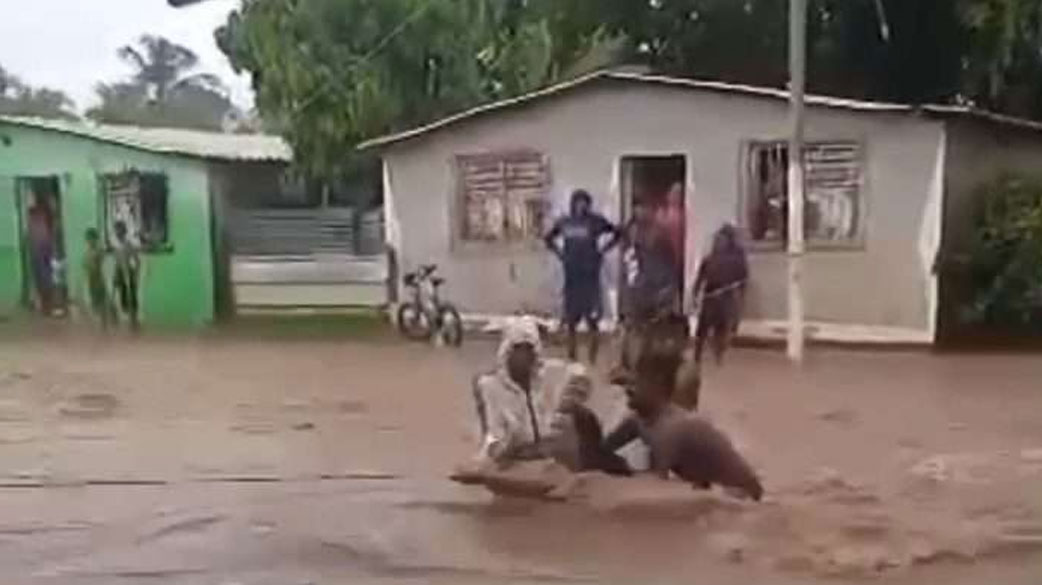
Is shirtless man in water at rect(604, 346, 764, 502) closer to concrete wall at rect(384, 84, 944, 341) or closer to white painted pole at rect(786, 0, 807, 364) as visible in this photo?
white painted pole at rect(786, 0, 807, 364)

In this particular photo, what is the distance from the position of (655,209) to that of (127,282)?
26.8ft

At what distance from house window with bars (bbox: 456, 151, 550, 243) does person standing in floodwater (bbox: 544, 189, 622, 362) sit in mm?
2801

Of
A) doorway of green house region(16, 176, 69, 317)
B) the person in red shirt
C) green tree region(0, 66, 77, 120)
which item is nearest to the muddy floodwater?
the person in red shirt

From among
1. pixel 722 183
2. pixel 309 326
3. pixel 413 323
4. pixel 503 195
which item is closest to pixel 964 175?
pixel 722 183

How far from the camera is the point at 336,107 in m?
24.8

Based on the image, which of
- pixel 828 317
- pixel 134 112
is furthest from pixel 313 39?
pixel 134 112

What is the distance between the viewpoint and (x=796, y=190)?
16.9 meters

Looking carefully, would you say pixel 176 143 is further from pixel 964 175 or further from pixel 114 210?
pixel 964 175

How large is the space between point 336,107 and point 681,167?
20.3 ft

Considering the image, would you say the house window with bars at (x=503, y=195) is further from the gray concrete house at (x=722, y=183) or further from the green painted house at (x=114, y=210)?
the green painted house at (x=114, y=210)

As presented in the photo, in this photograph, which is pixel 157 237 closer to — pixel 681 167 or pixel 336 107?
pixel 336 107

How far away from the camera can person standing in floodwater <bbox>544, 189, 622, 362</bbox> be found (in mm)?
17844

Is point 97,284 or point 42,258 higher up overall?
point 42,258

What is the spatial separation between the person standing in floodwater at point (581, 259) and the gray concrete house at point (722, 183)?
1853 millimetres
